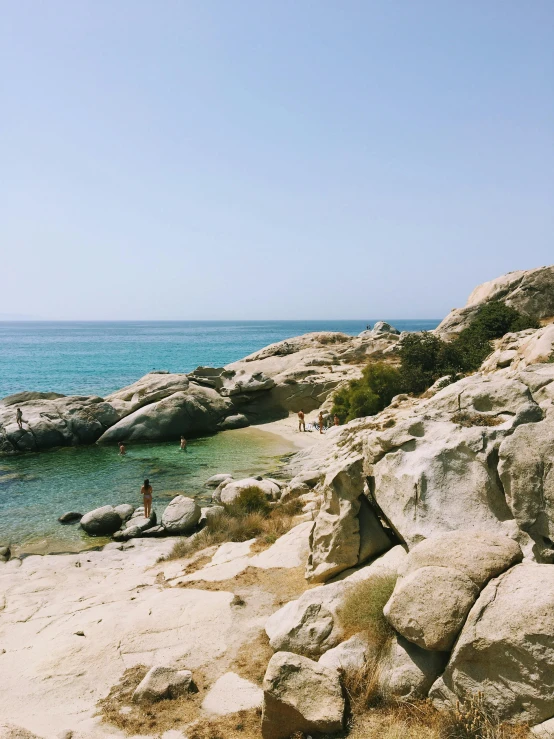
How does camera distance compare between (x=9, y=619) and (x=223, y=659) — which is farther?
(x=9, y=619)

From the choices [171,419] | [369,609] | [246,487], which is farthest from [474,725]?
[171,419]

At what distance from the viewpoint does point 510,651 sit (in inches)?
248

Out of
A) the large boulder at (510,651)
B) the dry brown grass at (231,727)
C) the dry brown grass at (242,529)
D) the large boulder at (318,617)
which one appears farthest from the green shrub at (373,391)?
the large boulder at (510,651)

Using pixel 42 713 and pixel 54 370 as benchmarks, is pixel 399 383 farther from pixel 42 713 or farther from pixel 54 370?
pixel 54 370

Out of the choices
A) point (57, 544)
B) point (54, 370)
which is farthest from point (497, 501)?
point (54, 370)

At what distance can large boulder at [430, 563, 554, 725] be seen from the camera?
20.1ft

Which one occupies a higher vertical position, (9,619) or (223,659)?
(223,659)

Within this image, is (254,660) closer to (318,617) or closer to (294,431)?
(318,617)

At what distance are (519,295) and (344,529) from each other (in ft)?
148

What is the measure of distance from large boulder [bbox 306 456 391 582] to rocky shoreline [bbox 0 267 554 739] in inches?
1.5

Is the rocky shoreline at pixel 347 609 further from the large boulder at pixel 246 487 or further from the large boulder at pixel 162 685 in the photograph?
the large boulder at pixel 246 487

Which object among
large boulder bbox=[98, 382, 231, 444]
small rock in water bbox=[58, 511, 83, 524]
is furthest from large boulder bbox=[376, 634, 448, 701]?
large boulder bbox=[98, 382, 231, 444]

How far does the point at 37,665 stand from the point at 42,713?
1877 millimetres

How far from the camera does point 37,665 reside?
1032cm
